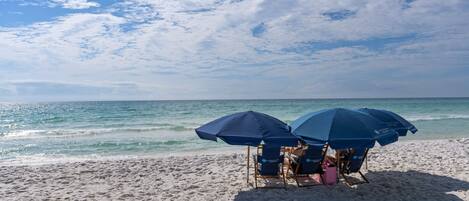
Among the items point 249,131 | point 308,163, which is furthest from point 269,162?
point 249,131

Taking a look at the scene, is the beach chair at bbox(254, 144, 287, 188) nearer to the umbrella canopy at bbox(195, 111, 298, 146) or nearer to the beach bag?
the umbrella canopy at bbox(195, 111, 298, 146)

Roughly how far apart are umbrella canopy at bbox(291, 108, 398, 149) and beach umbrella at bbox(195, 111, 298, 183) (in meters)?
0.36

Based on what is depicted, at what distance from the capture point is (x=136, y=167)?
10352 mm

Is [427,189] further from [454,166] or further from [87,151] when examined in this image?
[87,151]

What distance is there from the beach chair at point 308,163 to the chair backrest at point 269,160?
0.41 m

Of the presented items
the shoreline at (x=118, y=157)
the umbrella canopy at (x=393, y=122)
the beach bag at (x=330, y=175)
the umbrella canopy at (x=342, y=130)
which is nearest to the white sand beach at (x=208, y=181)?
the beach bag at (x=330, y=175)

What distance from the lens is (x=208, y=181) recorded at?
8484 millimetres

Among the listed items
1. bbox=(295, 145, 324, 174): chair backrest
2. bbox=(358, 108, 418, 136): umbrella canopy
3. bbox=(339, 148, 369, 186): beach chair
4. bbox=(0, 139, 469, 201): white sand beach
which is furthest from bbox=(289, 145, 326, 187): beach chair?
bbox=(358, 108, 418, 136): umbrella canopy

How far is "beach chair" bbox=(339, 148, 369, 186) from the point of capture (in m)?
7.71

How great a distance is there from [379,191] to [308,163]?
1.41 m

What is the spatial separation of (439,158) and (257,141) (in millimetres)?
7176

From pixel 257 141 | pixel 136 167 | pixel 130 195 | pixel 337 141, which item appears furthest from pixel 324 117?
pixel 136 167

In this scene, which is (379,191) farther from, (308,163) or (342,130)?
(342,130)

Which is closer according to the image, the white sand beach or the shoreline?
the white sand beach
